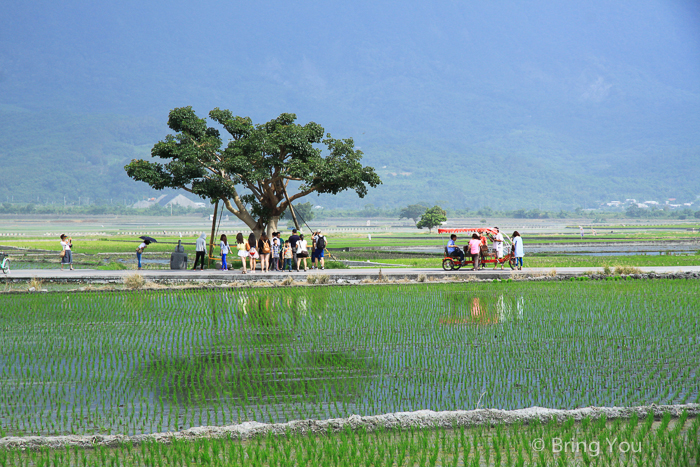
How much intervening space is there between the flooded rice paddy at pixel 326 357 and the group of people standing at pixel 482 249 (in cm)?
691

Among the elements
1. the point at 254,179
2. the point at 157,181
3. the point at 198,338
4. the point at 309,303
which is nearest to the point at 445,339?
the point at 198,338

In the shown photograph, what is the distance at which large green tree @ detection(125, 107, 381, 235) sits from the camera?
28.7 meters

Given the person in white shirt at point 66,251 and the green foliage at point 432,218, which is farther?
the green foliage at point 432,218

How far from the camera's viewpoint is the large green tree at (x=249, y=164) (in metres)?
28.7

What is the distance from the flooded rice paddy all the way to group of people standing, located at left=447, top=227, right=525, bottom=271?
691 cm

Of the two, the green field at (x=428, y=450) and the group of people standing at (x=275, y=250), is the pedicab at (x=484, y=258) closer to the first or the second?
the group of people standing at (x=275, y=250)

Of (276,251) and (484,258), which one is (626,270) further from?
(276,251)

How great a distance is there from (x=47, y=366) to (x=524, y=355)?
8.08 meters

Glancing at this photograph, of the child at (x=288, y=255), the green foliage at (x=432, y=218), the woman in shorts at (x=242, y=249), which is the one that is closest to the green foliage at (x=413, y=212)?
the green foliage at (x=432, y=218)

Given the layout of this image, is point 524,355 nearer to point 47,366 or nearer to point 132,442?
point 132,442

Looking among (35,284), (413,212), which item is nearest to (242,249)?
(35,284)

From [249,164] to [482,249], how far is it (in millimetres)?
10561

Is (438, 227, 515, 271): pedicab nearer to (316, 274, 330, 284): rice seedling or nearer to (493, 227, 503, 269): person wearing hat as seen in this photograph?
(493, 227, 503, 269): person wearing hat

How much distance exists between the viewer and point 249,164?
28438 millimetres
